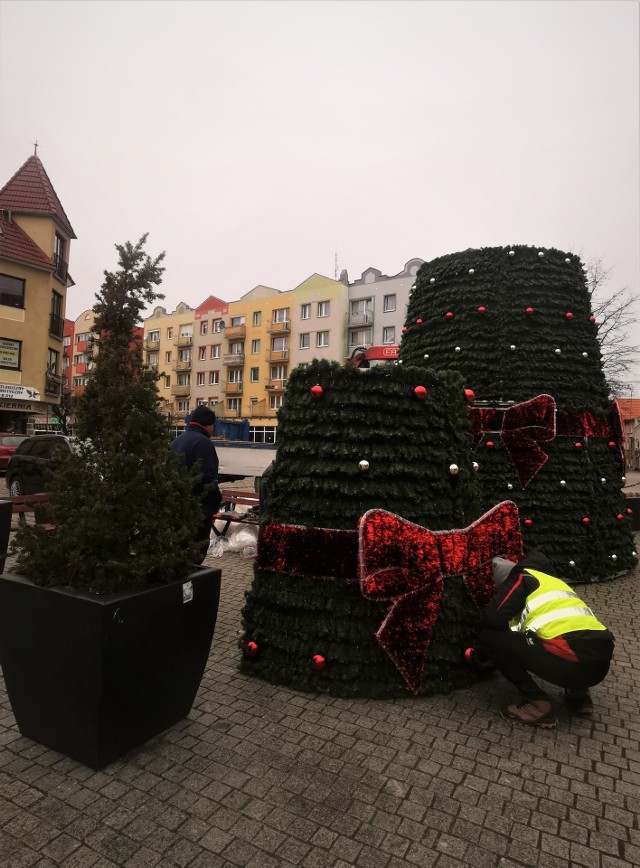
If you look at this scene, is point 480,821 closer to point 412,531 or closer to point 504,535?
point 412,531

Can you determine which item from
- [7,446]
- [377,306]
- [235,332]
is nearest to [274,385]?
[235,332]

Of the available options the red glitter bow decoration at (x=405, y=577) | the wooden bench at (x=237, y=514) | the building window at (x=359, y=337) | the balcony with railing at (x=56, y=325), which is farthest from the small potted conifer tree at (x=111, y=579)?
the building window at (x=359, y=337)

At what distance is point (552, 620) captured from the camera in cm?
349

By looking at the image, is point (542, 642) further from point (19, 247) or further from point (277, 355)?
point (277, 355)

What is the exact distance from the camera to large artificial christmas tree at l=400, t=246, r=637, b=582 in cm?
706

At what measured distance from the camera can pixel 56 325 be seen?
3000 cm

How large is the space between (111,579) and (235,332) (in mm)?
45977

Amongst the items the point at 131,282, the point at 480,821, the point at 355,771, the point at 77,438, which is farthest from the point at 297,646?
the point at 131,282

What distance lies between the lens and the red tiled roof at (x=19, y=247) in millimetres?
27173

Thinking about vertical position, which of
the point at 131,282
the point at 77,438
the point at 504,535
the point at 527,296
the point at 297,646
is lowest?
the point at 297,646

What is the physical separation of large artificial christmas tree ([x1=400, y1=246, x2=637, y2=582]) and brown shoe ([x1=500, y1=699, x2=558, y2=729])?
143 inches

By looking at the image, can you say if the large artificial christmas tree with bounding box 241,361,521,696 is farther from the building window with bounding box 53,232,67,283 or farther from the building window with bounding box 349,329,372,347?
the building window with bounding box 349,329,372,347

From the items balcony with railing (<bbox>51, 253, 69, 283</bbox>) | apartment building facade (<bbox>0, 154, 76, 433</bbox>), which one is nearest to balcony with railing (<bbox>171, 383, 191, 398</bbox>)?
apartment building facade (<bbox>0, 154, 76, 433</bbox>)

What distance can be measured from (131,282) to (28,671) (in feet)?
7.49
